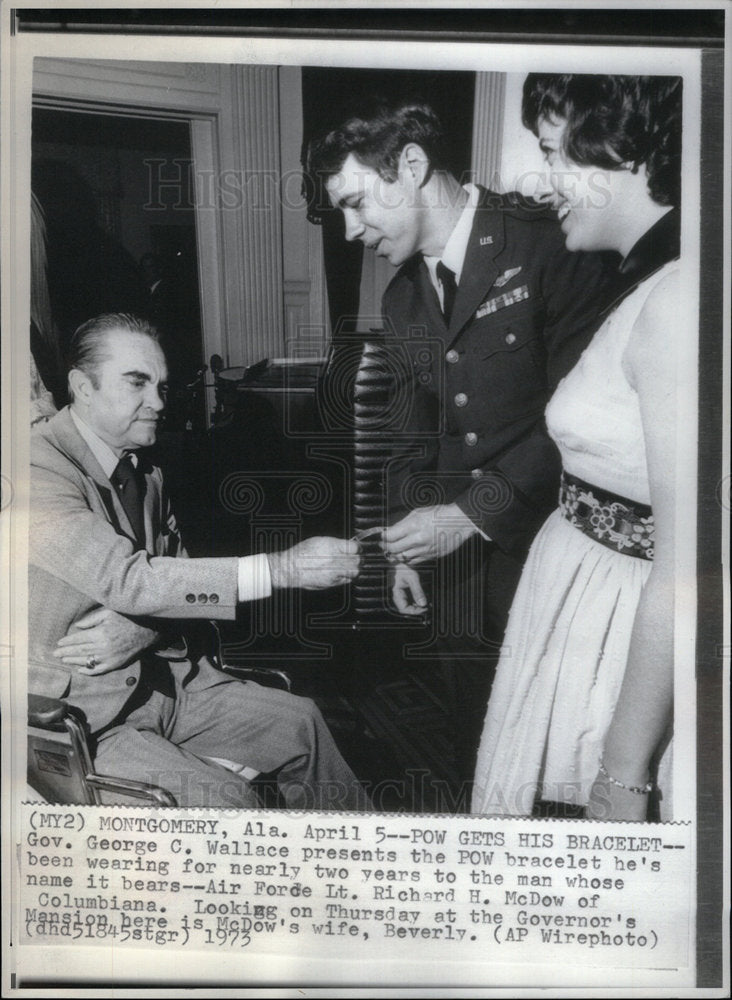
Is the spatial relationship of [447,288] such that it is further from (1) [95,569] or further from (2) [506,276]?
(1) [95,569]

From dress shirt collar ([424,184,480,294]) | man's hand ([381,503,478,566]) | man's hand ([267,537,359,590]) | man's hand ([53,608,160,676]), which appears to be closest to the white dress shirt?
dress shirt collar ([424,184,480,294])

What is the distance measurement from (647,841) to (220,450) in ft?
3.96

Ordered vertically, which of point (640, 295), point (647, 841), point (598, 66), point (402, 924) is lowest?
point (402, 924)

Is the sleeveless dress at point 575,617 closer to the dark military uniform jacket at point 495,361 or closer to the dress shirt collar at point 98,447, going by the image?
the dark military uniform jacket at point 495,361

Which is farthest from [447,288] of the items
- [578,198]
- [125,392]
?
[125,392]

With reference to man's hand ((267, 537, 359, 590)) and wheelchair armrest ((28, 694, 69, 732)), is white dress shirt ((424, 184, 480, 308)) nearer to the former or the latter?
man's hand ((267, 537, 359, 590))

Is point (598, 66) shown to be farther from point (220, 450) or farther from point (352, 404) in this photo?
point (220, 450)

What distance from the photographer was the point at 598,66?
78.5 inches

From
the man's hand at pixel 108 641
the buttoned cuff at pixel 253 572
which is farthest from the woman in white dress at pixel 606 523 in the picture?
the man's hand at pixel 108 641

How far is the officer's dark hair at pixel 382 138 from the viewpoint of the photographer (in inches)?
78.2

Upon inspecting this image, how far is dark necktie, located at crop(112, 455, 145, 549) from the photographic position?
2.03 m

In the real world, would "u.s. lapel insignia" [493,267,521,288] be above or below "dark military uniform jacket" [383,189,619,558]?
above

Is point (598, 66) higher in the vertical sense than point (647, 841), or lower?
higher

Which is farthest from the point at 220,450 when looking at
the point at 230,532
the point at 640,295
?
the point at 640,295
